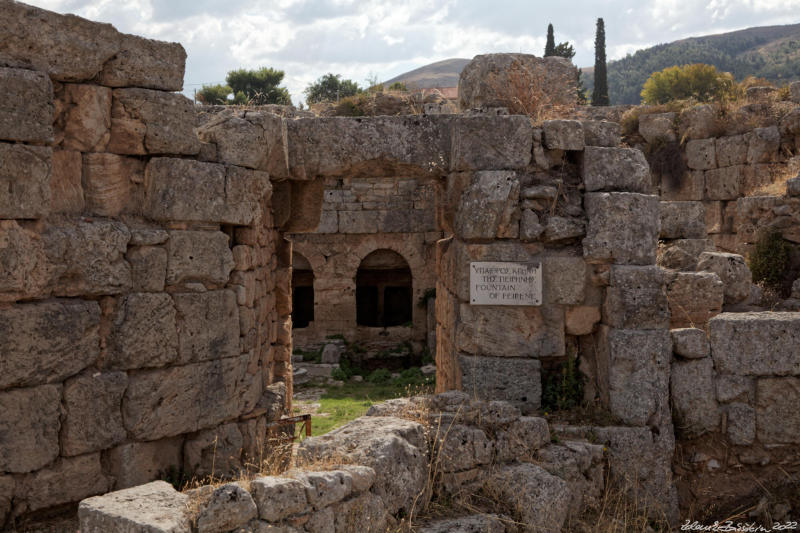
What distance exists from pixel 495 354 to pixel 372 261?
32.2 ft

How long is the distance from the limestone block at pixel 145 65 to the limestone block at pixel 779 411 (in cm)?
524

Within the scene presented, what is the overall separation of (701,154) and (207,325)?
1221 centimetres

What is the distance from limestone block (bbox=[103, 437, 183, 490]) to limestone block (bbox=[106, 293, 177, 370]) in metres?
0.61

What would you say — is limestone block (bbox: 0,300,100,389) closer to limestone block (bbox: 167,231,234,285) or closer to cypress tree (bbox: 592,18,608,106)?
limestone block (bbox: 167,231,234,285)

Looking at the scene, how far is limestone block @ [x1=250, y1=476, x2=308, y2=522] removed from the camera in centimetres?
309

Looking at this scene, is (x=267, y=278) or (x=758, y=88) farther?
(x=758, y=88)

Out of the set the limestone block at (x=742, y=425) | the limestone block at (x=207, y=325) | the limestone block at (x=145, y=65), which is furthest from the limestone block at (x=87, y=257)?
the limestone block at (x=742, y=425)

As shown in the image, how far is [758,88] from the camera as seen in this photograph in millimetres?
14500

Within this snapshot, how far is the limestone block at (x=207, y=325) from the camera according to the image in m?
4.98

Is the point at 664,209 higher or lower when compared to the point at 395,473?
higher

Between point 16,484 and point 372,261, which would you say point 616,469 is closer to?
point 16,484

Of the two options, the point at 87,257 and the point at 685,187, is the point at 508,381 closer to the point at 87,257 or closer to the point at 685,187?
the point at 87,257

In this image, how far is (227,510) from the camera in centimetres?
300

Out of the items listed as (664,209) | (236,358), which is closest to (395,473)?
(236,358)
